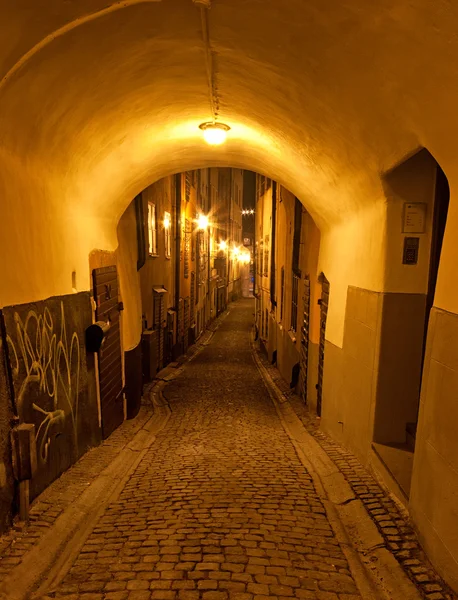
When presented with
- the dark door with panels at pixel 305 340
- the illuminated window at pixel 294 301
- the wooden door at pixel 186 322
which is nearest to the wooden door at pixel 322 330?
the dark door with panels at pixel 305 340

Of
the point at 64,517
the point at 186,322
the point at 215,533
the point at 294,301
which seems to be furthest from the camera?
the point at 186,322

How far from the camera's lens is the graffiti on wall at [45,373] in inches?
158

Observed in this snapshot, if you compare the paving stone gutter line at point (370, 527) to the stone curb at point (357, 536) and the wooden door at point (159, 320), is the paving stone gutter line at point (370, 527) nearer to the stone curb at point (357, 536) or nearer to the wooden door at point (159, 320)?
the stone curb at point (357, 536)

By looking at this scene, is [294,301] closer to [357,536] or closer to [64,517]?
[357,536]

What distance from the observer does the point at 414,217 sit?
4734mm

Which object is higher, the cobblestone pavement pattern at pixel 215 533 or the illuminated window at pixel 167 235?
the illuminated window at pixel 167 235

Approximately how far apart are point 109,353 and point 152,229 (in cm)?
562

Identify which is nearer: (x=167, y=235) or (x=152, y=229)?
(x=152, y=229)

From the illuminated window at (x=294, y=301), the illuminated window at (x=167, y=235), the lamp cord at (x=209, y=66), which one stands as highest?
the lamp cord at (x=209, y=66)

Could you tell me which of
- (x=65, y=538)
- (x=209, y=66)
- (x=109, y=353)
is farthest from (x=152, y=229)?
(x=65, y=538)

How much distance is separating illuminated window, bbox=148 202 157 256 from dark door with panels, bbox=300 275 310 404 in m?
4.54

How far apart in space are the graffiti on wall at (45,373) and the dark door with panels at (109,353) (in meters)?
1.11

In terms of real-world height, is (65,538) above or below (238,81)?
below

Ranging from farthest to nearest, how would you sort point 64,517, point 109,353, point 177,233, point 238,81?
point 177,233, point 109,353, point 238,81, point 64,517
